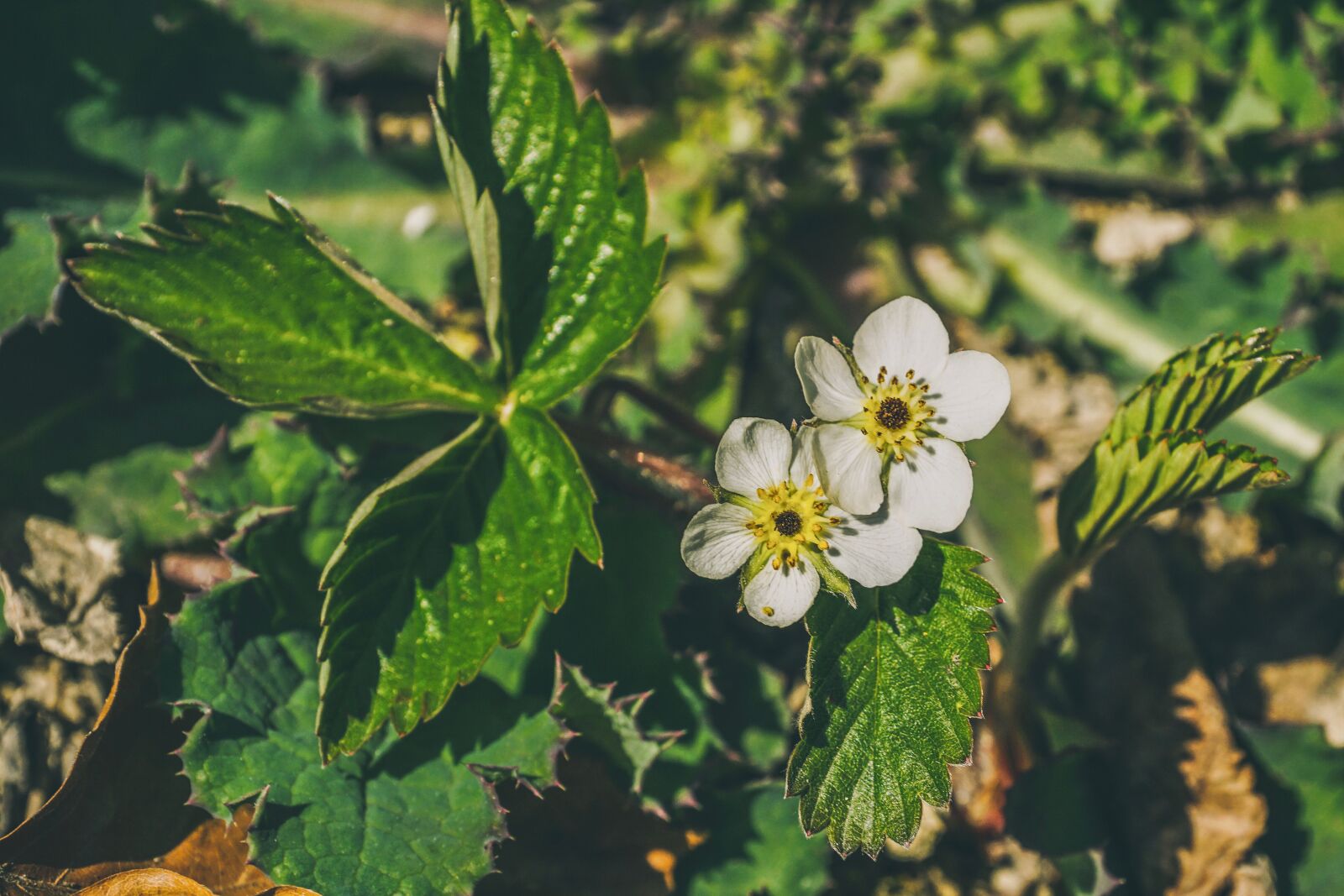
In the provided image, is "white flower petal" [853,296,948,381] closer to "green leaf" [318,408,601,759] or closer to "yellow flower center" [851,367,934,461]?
"yellow flower center" [851,367,934,461]

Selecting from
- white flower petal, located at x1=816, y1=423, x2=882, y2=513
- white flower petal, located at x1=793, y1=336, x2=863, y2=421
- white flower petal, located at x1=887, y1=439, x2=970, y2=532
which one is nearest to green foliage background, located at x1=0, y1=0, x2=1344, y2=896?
white flower petal, located at x1=887, y1=439, x2=970, y2=532

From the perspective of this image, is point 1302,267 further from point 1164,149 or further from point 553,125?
point 553,125

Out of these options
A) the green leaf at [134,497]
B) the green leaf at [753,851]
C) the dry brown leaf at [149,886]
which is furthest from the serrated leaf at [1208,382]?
the green leaf at [134,497]

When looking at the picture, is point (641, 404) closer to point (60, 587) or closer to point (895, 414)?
point (895, 414)

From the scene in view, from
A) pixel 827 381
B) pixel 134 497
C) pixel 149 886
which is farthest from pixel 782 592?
pixel 134 497

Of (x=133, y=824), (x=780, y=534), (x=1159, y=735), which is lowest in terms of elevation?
(x=133, y=824)

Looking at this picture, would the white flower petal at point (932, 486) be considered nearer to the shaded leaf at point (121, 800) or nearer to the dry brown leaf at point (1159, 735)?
the dry brown leaf at point (1159, 735)

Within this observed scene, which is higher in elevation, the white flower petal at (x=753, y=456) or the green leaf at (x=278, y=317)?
the white flower petal at (x=753, y=456)
